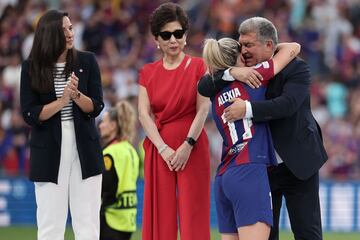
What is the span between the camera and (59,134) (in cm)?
846

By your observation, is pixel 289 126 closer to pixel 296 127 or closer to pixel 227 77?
pixel 296 127

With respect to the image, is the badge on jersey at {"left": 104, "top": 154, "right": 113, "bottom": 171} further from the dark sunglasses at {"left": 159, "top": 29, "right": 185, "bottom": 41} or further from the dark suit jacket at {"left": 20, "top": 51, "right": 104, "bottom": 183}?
the dark sunglasses at {"left": 159, "top": 29, "right": 185, "bottom": 41}

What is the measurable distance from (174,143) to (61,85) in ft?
3.57

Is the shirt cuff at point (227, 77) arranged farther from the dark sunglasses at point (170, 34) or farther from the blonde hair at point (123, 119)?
the blonde hair at point (123, 119)

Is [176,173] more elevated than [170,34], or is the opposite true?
[170,34]

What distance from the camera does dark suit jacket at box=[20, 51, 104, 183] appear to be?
841cm

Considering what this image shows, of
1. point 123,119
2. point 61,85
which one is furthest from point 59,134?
point 123,119

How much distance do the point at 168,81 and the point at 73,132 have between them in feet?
3.04

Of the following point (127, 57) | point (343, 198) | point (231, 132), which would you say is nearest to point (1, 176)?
point (127, 57)

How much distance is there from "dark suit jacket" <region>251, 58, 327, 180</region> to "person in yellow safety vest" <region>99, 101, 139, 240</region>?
9.54 feet

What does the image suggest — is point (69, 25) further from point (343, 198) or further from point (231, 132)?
point (343, 198)

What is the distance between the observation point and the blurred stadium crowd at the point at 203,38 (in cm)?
1884

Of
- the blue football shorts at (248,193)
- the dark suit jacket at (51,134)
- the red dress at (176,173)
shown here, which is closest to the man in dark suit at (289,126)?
the blue football shorts at (248,193)

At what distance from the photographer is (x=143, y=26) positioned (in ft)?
66.1
